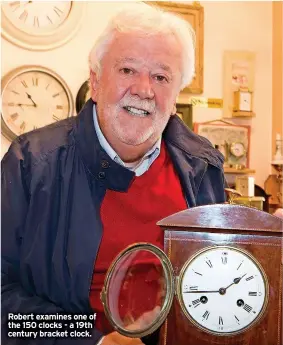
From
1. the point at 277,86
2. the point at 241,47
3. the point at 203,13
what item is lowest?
→ the point at 277,86

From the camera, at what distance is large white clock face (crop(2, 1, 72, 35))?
4.59ft

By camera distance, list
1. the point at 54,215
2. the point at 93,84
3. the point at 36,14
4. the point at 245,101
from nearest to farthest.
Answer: the point at 54,215, the point at 93,84, the point at 36,14, the point at 245,101

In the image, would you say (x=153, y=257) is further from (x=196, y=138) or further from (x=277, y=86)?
(x=277, y=86)

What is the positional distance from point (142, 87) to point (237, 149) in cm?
103

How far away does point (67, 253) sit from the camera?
0.70 metres

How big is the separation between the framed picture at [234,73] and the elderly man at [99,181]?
0.89 m

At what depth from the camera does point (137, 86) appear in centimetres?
73

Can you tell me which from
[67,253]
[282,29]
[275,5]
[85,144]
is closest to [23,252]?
[67,253]

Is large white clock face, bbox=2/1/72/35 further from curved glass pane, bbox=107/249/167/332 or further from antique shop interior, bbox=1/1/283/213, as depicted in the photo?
curved glass pane, bbox=107/249/167/332

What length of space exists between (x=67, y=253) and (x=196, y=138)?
0.34 m

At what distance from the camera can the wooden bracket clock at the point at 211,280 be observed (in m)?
0.58

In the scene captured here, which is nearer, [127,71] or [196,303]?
[196,303]

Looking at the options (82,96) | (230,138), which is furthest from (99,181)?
(230,138)

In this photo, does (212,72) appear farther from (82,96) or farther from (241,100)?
(82,96)
